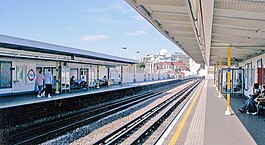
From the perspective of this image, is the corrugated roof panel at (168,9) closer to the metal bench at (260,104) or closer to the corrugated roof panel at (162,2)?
the corrugated roof panel at (162,2)

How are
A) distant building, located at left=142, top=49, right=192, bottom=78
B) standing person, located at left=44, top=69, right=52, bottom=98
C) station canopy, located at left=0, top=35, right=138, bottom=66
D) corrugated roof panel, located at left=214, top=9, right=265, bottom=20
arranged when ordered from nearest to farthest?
corrugated roof panel, located at left=214, top=9, right=265, bottom=20, station canopy, located at left=0, top=35, right=138, bottom=66, standing person, located at left=44, top=69, right=52, bottom=98, distant building, located at left=142, top=49, right=192, bottom=78

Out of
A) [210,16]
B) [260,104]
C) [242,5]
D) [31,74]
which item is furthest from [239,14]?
[31,74]

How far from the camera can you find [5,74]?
691 inches

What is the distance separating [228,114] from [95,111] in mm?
6792

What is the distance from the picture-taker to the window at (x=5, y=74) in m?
17.3

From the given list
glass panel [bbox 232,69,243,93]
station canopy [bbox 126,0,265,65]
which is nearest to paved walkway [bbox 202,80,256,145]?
station canopy [bbox 126,0,265,65]

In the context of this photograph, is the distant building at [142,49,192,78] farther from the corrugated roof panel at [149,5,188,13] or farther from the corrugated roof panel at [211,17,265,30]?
the corrugated roof panel at [149,5,188,13]

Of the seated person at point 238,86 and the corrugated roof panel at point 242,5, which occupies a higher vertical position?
the corrugated roof panel at point 242,5

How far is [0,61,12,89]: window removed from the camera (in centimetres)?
1730

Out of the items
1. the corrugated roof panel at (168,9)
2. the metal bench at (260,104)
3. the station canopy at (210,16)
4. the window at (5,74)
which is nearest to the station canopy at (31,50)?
the window at (5,74)

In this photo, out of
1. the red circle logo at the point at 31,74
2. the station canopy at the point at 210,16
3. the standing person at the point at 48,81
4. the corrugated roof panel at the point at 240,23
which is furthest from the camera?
the red circle logo at the point at 31,74

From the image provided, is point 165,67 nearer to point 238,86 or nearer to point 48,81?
point 238,86

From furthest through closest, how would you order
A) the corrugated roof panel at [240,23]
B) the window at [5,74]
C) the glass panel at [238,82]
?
the glass panel at [238,82], the window at [5,74], the corrugated roof panel at [240,23]

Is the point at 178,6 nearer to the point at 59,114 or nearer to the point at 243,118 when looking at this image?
the point at 243,118
